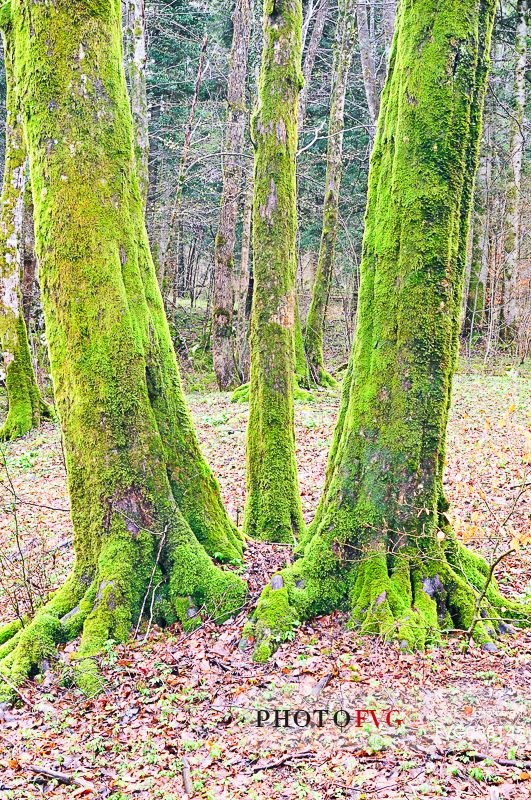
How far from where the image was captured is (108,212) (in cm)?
498

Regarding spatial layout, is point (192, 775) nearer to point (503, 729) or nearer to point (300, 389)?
point (503, 729)

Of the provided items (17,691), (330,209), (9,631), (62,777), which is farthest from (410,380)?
(330,209)

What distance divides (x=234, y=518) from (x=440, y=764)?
4760 millimetres

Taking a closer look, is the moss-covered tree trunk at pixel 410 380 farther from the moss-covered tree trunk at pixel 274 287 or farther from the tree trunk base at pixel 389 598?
the moss-covered tree trunk at pixel 274 287

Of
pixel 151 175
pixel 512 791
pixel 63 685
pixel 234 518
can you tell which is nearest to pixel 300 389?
pixel 234 518

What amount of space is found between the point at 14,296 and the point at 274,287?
977cm

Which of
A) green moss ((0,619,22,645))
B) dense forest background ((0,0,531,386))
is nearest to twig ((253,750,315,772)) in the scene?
green moss ((0,619,22,645))

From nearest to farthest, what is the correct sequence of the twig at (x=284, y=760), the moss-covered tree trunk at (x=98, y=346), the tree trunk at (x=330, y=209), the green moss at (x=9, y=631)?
the twig at (x=284, y=760) → the moss-covered tree trunk at (x=98, y=346) → the green moss at (x=9, y=631) → the tree trunk at (x=330, y=209)

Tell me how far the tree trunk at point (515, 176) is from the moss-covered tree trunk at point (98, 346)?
17.4 meters

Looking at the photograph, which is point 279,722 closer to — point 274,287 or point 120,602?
point 120,602

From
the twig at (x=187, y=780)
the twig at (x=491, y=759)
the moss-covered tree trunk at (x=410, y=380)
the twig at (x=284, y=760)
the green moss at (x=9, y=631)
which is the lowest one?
the green moss at (x=9, y=631)

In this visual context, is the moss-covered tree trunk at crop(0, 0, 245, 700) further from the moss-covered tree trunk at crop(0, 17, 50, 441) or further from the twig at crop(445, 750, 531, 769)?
the moss-covered tree trunk at crop(0, 17, 50, 441)

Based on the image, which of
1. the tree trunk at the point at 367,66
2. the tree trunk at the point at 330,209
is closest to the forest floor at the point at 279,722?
the tree trunk at the point at 330,209

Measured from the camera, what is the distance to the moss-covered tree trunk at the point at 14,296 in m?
13.9
